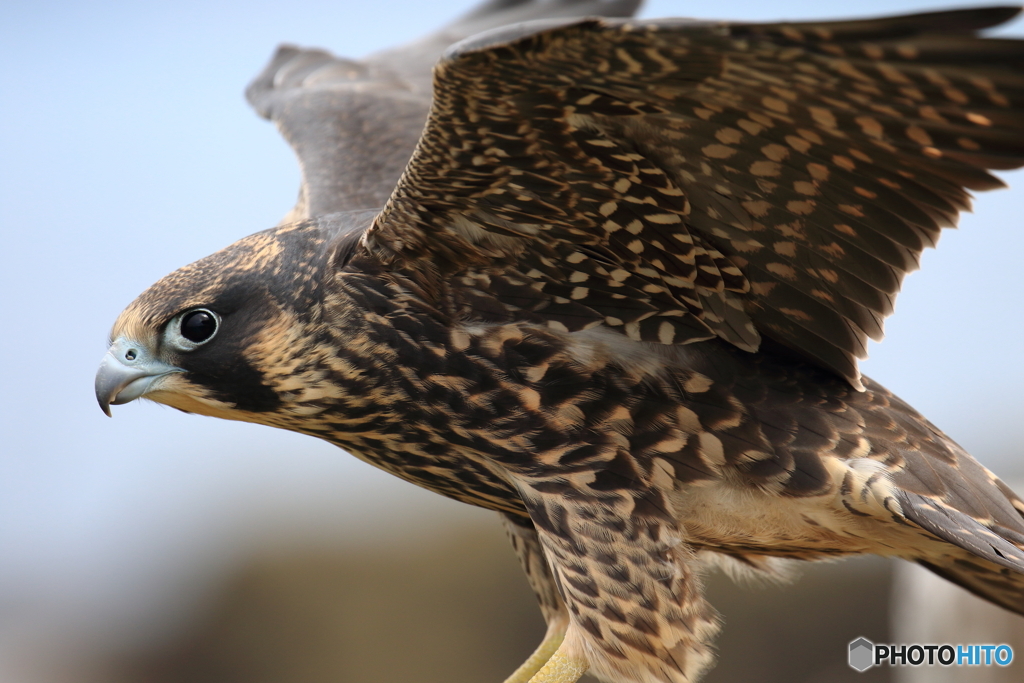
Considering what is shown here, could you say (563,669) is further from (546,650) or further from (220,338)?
(220,338)

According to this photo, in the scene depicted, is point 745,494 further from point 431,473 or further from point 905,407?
point 431,473

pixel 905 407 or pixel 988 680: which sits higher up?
pixel 905 407

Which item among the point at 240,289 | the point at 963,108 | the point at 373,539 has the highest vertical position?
the point at 963,108

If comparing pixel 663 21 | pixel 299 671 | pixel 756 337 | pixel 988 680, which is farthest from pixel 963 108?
pixel 299 671

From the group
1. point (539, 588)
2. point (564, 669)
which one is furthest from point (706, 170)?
point (539, 588)

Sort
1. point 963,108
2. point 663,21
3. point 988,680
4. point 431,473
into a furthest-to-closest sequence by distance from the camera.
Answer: point 988,680
point 431,473
point 963,108
point 663,21

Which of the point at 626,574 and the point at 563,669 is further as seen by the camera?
the point at 563,669

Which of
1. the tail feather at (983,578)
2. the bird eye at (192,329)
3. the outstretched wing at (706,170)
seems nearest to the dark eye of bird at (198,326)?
the bird eye at (192,329)
